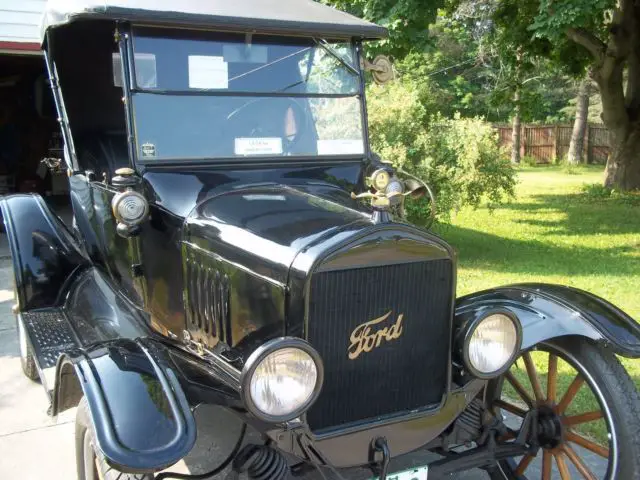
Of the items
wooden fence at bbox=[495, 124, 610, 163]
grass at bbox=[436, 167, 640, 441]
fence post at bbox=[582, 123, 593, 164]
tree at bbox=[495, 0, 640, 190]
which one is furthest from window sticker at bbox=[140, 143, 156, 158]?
fence post at bbox=[582, 123, 593, 164]

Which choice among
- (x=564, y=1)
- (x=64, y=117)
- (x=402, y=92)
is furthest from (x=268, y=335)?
(x=564, y=1)

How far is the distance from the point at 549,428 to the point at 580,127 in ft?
87.3

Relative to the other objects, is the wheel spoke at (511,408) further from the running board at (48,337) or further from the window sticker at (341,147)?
the running board at (48,337)

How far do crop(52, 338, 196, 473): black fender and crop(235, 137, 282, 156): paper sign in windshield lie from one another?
4.07 ft

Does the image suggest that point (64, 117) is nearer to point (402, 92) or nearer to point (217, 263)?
point (217, 263)

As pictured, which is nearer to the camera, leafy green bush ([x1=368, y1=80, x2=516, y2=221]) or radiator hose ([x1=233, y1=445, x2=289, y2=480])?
radiator hose ([x1=233, y1=445, x2=289, y2=480])

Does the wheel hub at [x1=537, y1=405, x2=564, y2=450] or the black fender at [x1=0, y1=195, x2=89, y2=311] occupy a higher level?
the black fender at [x1=0, y1=195, x2=89, y2=311]

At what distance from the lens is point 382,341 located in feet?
7.90

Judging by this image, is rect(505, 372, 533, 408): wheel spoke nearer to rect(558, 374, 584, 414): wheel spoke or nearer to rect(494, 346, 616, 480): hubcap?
rect(494, 346, 616, 480): hubcap

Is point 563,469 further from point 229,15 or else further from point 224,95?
point 229,15

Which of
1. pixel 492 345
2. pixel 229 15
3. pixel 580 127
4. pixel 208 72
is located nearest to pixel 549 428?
pixel 492 345

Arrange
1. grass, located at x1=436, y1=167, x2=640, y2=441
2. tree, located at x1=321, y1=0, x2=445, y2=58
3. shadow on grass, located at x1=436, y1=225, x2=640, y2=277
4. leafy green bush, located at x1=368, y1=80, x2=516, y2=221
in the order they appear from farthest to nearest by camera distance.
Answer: tree, located at x1=321, y1=0, x2=445, y2=58 < leafy green bush, located at x1=368, y1=80, x2=516, y2=221 < shadow on grass, located at x1=436, y1=225, x2=640, y2=277 < grass, located at x1=436, y1=167, x2=640, y2=441

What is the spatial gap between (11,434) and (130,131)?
1973mm

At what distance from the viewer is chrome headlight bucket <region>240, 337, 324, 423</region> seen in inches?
79.2
